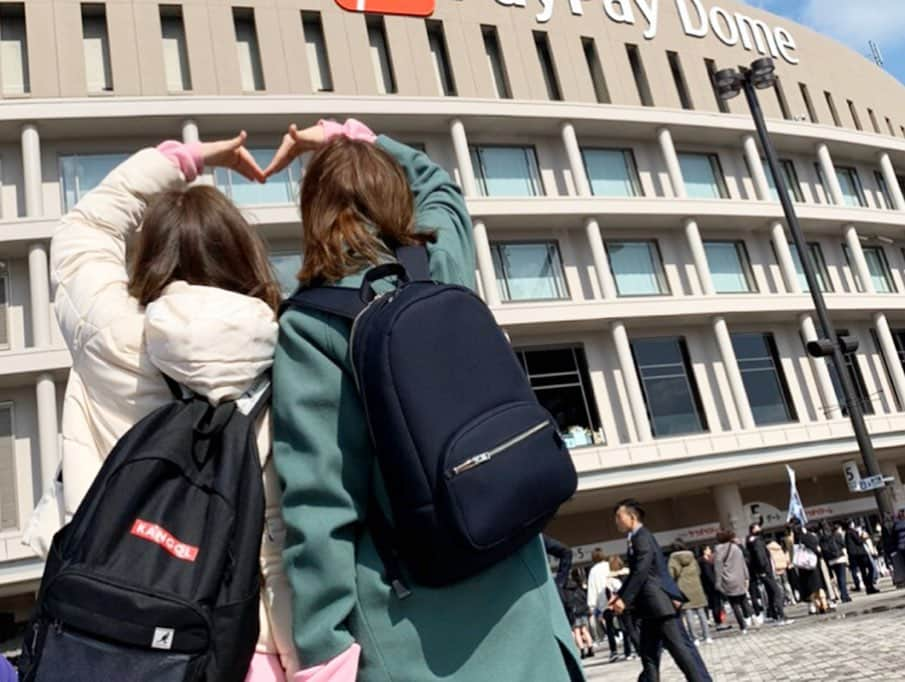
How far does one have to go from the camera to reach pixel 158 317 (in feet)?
5.19

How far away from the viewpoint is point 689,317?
2664cm

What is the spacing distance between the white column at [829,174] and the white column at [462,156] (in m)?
14.7

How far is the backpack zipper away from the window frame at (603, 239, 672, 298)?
2566 cm

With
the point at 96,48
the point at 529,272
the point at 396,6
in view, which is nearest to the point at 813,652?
the point at 396,6

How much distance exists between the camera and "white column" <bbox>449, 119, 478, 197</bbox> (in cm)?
2495

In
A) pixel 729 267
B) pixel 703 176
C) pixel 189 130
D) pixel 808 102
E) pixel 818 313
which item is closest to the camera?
pixel 818 313

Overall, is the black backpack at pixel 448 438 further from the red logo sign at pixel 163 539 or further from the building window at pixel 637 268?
the building window at pixel 637 268

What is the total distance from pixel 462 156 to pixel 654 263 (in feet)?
24.4

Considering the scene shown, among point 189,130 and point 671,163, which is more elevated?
point 189,130

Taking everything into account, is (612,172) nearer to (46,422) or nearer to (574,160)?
(574,160)

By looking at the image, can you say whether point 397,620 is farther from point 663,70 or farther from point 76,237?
point 663,70

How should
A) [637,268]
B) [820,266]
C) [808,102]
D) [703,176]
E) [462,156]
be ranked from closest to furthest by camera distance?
[462,156] < [637,268] < [703,176] < [820,266] < [808,102]

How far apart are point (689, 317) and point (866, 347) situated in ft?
28.2

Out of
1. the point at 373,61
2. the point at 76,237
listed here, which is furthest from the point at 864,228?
the point at 76,237
